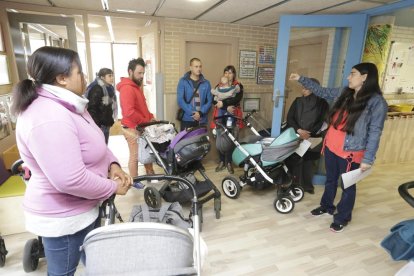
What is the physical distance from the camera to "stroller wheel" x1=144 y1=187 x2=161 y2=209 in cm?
245

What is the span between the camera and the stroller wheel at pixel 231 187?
3.07 m

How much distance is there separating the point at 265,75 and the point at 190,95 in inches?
68.2

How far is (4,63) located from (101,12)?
1407 mm

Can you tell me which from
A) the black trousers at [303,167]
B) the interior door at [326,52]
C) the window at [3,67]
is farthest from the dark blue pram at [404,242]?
the window at [3,67]

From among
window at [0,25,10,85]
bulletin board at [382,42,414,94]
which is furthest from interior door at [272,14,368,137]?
window at [0,25,10,85]

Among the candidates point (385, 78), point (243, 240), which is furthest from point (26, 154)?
point (385, 78)

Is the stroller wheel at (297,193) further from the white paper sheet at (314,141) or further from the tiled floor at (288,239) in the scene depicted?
the white paper sheet at (314,141)

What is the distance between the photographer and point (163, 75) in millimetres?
4062

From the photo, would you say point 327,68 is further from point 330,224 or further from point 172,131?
point 172,131

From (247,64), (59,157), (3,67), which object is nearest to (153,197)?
(59,157)

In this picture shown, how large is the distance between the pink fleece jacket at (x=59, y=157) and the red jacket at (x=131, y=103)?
71.9 inches

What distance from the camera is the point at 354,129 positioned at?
2277 millimetres

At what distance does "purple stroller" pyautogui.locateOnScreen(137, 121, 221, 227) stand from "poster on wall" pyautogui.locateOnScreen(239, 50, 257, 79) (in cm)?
219

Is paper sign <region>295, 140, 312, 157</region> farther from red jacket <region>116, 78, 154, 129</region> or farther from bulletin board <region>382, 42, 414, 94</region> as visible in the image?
bulletin board <region>382, 42, 414, 94</region>
